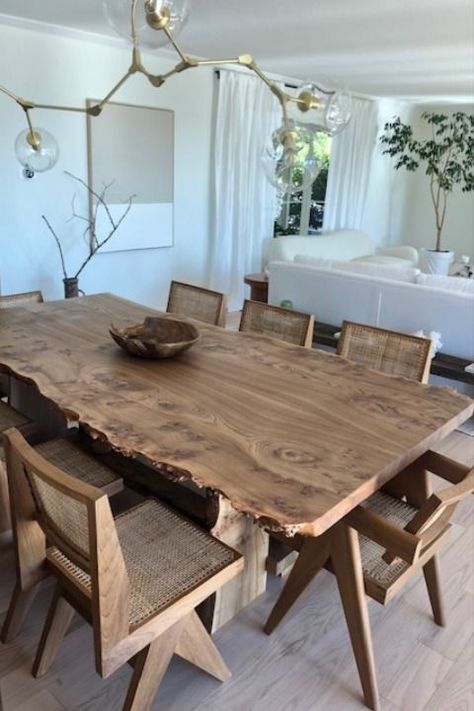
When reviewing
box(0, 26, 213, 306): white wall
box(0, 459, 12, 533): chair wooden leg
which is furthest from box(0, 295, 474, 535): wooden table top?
box(0, 26, 213, 306): white wall

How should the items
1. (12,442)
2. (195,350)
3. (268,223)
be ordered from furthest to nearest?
(268,223) → (195,350) → (12,442)

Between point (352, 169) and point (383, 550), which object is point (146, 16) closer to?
point (383, 550)

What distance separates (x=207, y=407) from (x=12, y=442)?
0.64m

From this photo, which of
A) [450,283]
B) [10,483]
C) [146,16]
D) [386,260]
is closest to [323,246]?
[386,260]

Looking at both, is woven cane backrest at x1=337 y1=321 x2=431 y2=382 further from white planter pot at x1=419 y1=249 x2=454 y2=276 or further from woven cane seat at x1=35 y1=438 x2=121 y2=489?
white planter pot at x1=419 y1=249 x2=454 y2=276

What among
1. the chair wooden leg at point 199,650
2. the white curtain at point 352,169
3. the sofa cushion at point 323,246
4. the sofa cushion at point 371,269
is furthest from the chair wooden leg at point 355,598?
the white curtain at point 352,169

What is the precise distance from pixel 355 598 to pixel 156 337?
128 cm

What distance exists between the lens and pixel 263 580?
6.63 ft

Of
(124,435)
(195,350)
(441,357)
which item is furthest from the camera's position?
(441,357)

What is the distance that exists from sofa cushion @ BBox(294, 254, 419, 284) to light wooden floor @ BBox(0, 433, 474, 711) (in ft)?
7.13

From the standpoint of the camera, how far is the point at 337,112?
7.59ft

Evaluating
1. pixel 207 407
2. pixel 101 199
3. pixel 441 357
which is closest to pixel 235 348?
pixel 207 407

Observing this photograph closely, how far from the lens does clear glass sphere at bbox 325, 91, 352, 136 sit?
7.52 ft

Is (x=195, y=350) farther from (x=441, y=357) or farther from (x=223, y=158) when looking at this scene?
(x=223, y=158)
